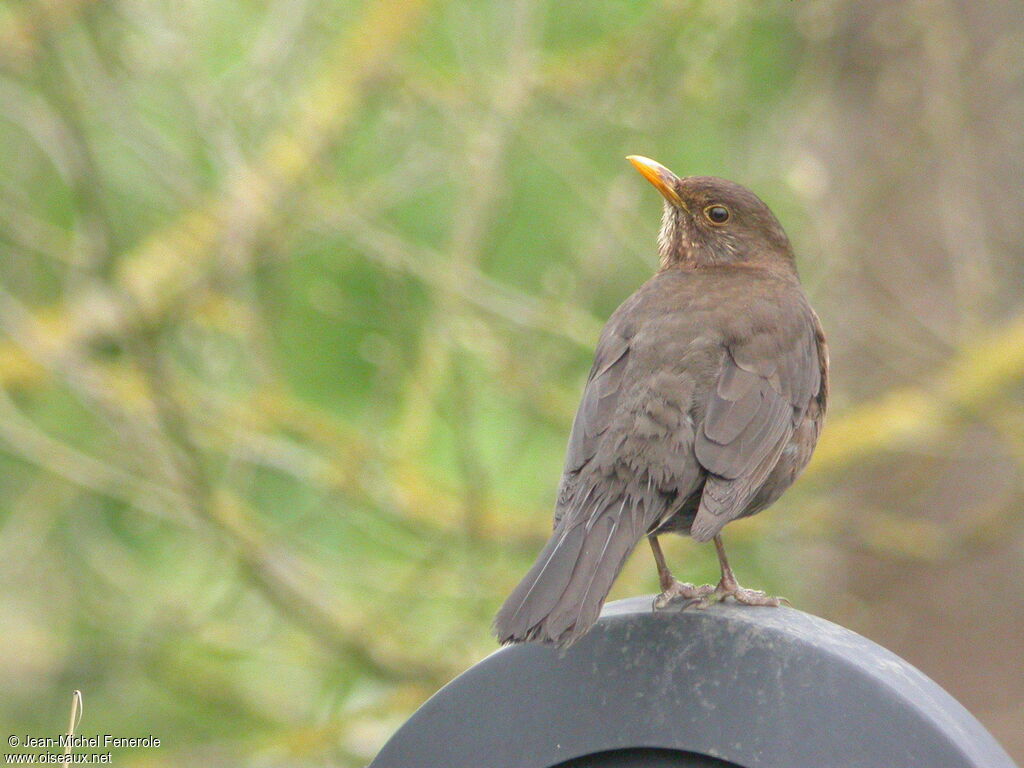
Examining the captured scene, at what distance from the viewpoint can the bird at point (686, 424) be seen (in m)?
3.28

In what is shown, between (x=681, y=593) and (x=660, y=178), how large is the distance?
176cm

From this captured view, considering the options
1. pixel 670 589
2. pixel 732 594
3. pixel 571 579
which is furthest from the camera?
pixel 732 594

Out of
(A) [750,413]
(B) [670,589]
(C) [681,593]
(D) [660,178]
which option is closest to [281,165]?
(D) [660,178]

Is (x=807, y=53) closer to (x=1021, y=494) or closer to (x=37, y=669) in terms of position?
(x=1021, y=494)

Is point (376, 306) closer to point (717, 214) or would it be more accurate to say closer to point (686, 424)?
point (717, 214)

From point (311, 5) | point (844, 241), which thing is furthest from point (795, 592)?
point (311, 5)

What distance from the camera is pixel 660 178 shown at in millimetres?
4730

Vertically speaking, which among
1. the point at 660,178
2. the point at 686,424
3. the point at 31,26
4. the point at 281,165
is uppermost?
the point at 281,165

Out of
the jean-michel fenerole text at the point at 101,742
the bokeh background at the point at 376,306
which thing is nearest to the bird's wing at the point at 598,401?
the bokeh background at the point at 376,306

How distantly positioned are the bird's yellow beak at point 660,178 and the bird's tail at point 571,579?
162 centimetres

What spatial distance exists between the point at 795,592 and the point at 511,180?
7.71 ft

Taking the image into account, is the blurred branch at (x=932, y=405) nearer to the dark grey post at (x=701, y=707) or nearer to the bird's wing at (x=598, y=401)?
the bird's wing at (x=598, y=401)

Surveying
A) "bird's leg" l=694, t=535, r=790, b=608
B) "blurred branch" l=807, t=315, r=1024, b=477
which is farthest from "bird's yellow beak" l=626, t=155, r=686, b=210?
"blurred branch" l=807, t=315, r=1024, b=477

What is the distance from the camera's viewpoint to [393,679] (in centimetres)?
545
